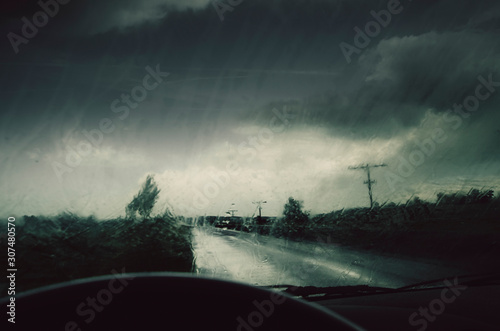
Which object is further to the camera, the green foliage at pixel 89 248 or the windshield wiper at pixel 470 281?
the windshield wiper at pixel 470 281

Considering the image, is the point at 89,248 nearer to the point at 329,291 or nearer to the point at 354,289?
the point at 329,291

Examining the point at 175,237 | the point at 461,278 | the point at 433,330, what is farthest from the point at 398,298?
the point at 175,237

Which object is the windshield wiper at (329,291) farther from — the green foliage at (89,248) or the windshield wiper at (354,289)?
the green foliage at (89,248)

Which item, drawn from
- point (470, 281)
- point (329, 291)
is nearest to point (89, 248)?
point (329, 291)

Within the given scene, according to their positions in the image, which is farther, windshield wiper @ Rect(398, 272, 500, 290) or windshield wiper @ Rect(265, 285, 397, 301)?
windshield wiper @ Rect(398, 272, 500, 290)

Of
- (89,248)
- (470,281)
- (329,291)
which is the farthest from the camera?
(89,248)

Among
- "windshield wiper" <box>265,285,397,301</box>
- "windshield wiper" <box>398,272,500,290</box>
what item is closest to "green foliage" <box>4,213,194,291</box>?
"windshield wiper" <box>265,285,397,301</box>

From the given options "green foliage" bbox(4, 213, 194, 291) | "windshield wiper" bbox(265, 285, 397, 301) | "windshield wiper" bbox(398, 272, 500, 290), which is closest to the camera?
"windshield wiper" bbox(265, 285, 397, 301)

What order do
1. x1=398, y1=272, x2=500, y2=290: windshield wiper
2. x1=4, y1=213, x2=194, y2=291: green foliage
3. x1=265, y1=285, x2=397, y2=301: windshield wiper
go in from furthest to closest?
1. x1=398, y1=272, x2=500, y2=290: windshield wiper
2. x1=4, y1=213, x2=194, y2=291: green foliage
3. x1=265, y1=285, x2=397, y2=301: windshield wiper

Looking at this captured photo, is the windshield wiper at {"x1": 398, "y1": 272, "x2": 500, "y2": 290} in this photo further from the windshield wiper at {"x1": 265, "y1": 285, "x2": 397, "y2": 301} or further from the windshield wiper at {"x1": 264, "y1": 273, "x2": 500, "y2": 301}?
the windshield wiper at {"x1": 265, "y1": 285, "x2": 397, "y2": 301}

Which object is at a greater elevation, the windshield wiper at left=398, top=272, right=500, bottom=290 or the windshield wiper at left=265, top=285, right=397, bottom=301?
the windshield wiper at left=398, top=272, right=500, bottom=290

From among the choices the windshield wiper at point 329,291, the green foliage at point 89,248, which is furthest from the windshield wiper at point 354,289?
the green foliage at point 89,248

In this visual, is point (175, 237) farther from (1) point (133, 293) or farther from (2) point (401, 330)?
(1) point (133, 293)

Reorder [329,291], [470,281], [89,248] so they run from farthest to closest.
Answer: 1. [89,248]
2. [470,281]
3. [329,291]
